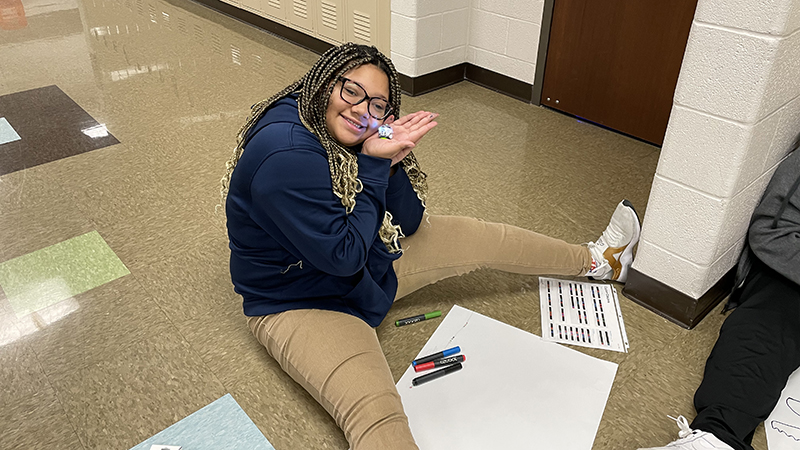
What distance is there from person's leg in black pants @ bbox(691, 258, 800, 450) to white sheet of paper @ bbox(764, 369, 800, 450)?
5 centimetres

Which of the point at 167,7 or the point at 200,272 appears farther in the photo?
the point at 167,7

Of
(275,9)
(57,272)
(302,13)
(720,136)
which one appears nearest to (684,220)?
(720,136)

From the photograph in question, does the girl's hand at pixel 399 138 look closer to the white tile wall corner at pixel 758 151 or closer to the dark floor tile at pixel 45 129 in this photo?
the white tile wall corner at pixel 758 151

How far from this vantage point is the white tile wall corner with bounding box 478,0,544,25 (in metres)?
2.86

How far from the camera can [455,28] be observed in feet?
10.2

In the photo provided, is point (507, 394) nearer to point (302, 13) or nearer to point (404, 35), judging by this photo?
point (404, 35)

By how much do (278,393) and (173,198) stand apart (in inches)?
42.2

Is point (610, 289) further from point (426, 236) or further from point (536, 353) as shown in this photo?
point (426, 236)

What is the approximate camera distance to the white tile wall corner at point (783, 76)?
128 cm

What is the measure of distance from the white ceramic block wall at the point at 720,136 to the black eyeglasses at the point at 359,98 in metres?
0.72

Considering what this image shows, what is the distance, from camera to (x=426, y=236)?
165 centimetres

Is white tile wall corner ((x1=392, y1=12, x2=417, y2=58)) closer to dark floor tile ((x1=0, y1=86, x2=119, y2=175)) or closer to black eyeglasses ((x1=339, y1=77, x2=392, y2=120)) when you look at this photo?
dark floor tile ((x1=0, y1=86, x2=119, y2=175))

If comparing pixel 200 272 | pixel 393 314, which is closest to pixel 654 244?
pixel 393 314

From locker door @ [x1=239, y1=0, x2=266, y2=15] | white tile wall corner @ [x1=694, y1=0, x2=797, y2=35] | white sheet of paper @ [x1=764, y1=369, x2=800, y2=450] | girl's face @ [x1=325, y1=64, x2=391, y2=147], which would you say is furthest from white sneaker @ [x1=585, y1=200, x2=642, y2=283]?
locker door @ [x1=239, y1=0, x2=266, y2=15]
